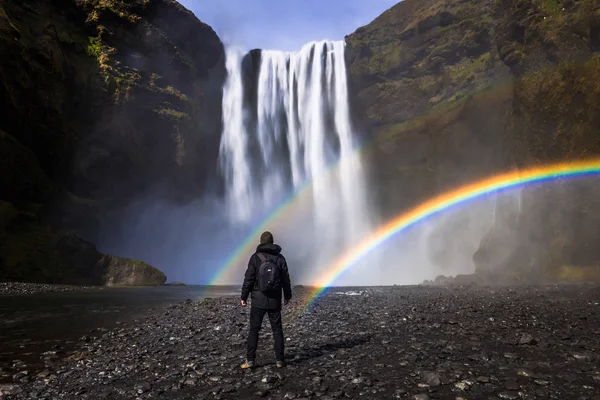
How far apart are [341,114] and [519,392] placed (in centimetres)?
6188

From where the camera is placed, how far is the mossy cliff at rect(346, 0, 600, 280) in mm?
32312

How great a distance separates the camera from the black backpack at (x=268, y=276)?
7.73 metres

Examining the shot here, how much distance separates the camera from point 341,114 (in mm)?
65312

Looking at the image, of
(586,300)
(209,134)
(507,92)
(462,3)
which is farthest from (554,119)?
(209,134)

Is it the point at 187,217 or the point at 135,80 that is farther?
the point at 187,217

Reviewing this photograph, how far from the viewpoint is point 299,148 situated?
64062 millimetres

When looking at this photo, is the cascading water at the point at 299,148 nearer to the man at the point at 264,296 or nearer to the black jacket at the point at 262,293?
the black jacket at the point at 262,293

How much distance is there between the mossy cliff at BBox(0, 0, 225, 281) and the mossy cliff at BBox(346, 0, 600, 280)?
88.8 ft

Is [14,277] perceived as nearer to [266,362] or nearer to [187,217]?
[187,217]

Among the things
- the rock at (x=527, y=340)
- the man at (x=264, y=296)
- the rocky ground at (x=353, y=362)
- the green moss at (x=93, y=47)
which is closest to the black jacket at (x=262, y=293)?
the man at (x=264, y=296)

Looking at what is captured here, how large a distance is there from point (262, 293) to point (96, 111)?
176 feet

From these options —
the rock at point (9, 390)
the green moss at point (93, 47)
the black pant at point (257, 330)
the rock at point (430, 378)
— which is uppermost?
the green moss at point (93, 47)

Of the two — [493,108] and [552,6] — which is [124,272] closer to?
[493,108]

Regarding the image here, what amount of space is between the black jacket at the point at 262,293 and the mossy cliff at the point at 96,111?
37.2 metres
